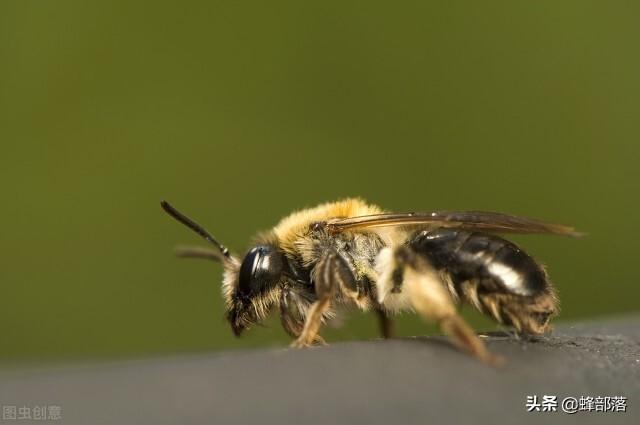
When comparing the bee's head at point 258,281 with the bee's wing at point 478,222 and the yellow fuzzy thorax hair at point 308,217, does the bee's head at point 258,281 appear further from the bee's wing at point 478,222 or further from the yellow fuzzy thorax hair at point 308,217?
the bee's wing at point 478,222

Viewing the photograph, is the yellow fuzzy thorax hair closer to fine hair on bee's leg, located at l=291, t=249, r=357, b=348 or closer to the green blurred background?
fine hair on bee's leg, located at l=291, t=249, r=357, b=348

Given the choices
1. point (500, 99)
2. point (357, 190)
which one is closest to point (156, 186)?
point (357, 190)

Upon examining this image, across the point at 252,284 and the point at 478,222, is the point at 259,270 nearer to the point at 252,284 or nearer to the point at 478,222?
the point at 252,284

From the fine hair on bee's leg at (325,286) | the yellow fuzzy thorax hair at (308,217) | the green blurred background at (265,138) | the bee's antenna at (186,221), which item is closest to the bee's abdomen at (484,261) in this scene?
the fine hair on bee's leg at (325,286)

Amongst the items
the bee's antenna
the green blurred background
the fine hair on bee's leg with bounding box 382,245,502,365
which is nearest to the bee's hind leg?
the fine hair on bee's leg with bounding box 382,245,502,365

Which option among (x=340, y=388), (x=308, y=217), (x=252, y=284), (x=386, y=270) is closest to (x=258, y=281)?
(x=252, y=284)

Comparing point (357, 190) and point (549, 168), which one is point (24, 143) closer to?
point (357, 190)
